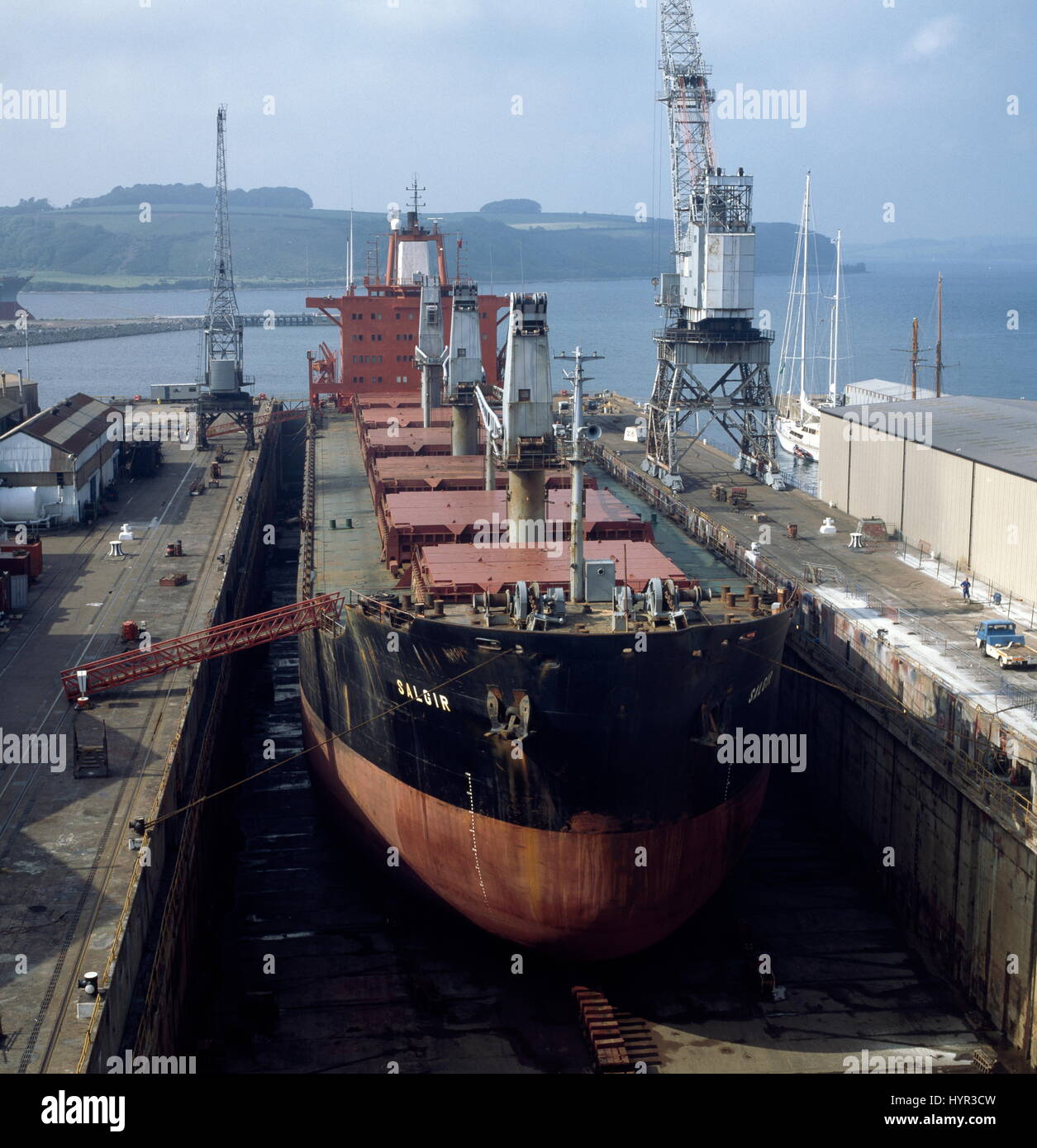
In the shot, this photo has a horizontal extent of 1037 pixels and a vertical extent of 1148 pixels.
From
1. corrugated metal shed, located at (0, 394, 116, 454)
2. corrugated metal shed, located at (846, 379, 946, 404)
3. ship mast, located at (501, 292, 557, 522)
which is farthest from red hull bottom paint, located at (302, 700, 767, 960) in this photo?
corrugated metal shed, located at (846, 379, 946, 404)

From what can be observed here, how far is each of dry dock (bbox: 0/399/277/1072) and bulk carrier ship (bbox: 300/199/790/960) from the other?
169 inches

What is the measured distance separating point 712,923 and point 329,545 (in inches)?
642

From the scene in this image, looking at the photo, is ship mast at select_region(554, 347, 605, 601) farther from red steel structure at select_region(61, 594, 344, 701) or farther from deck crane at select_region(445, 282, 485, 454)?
deck crane at select_region(445, 282, 485, 454)

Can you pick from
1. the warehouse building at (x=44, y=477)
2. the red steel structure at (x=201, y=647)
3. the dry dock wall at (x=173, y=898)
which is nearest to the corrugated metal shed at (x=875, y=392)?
the warehouse building at (x=44, y=477)

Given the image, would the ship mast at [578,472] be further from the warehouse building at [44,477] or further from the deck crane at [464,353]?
the warehouse building at [44,477]

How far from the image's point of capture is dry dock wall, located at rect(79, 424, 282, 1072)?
62.9ft

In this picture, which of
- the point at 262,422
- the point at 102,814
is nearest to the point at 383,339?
the point at 262,422

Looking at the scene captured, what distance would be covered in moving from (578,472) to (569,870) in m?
7.75

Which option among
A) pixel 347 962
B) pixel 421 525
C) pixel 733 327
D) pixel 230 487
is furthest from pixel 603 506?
pixel 230 487

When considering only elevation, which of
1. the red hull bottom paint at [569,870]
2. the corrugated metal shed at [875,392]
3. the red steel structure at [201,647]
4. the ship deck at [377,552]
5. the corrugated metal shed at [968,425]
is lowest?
the red hull bottom paint at [569,870]

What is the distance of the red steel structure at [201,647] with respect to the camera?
1157 inches

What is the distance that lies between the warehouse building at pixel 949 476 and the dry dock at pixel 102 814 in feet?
74.1

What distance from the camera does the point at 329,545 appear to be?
38.2 meters
